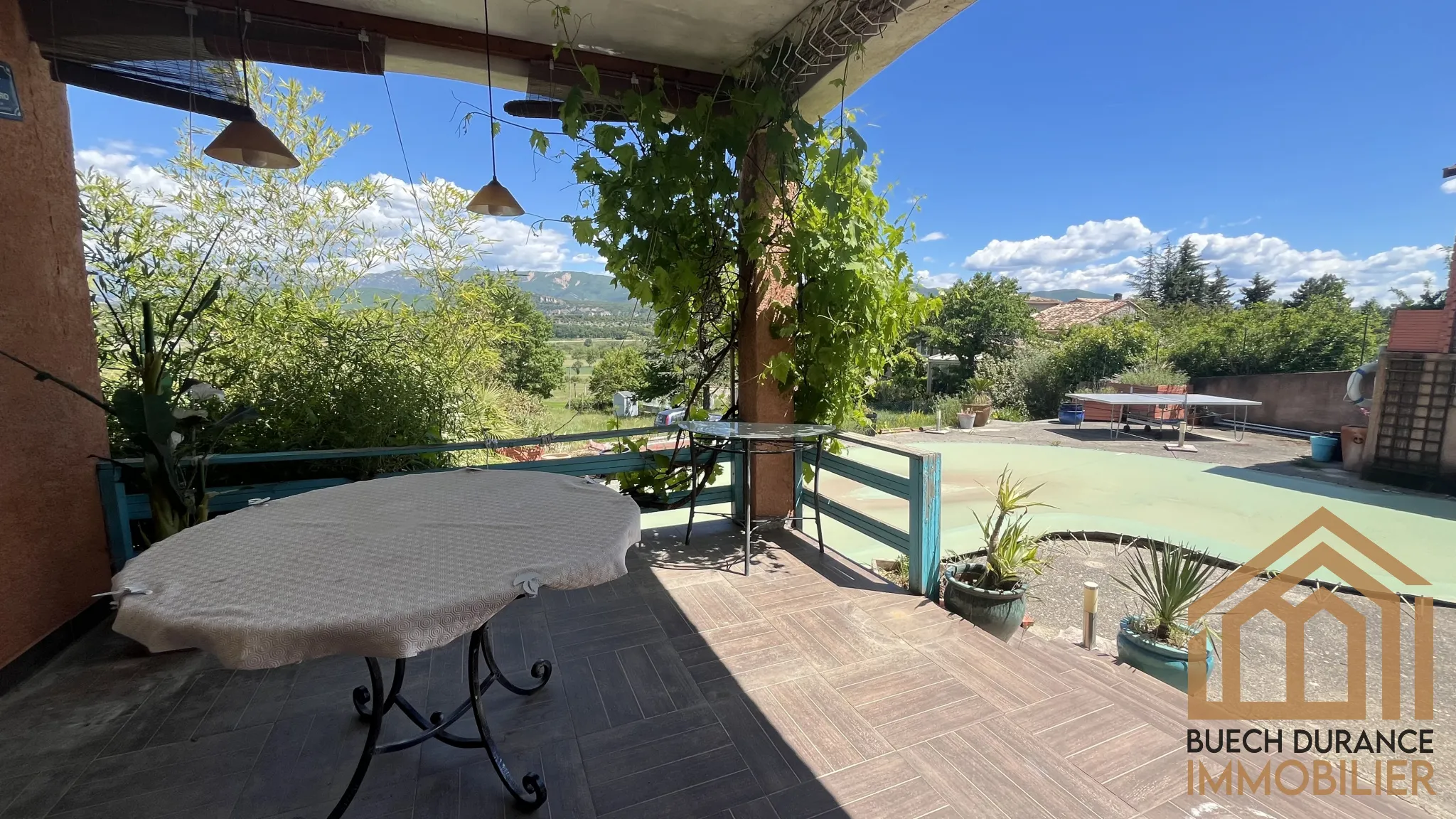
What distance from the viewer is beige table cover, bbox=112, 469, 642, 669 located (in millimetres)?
897

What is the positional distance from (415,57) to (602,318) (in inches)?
66.8

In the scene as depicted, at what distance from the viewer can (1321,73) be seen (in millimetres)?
19578

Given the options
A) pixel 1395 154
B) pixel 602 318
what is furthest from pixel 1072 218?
pixel 602 318

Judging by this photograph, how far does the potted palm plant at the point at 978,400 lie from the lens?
1286cm

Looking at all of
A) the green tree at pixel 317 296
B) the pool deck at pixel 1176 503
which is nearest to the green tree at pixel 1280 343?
the pool deck at pixel 1176 503

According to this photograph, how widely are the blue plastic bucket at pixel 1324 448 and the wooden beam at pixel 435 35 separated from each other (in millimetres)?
11915

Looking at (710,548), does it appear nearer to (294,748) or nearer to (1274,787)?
(294,748)

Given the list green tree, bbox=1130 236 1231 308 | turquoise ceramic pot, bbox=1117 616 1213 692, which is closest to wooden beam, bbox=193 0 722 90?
turquoise ceramic pot, bbox=1117 616 1213 692

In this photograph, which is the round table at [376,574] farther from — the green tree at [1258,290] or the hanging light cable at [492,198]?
the green tree at [1258,290]

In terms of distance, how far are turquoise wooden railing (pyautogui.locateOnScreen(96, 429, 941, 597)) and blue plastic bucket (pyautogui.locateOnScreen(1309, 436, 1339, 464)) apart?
433 inches

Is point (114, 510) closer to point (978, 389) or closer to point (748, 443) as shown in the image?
point (748, 443)

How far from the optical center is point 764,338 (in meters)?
3.13

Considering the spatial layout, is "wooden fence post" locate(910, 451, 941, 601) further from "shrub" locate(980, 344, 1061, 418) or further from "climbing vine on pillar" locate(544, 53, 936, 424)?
"shrub" locate(980, 344, 1061, 418)

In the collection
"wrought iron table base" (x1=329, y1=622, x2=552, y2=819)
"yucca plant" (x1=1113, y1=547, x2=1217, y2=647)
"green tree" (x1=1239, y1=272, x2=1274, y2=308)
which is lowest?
"yucca plant" (x1=1113, y1=547, x2=1217, y2=647)
